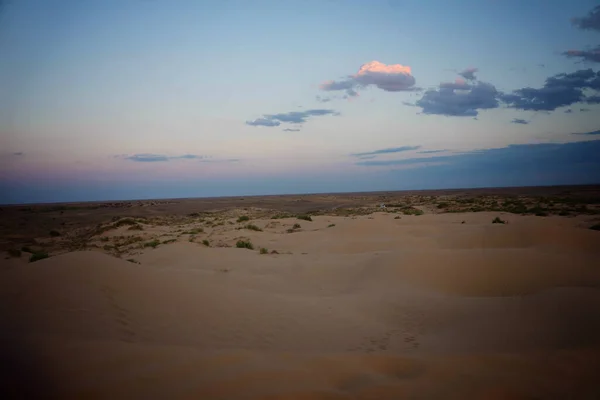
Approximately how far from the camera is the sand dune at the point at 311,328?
3.84 metres

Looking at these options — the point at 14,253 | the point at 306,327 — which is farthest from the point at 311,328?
the point at 14,253

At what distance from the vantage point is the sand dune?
3.84m

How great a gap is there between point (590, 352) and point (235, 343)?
459 cm

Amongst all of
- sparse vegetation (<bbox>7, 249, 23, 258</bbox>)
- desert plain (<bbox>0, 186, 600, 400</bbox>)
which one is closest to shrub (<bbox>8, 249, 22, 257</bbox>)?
sparse vegetation (<bbox>7, 249, 23, 258</bbox>)

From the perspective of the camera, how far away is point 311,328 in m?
6.20

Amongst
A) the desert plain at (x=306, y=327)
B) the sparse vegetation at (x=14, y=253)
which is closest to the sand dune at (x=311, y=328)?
the desert plain at (x=306, y=327)

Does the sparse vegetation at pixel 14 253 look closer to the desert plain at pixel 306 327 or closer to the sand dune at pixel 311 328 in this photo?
the desert plain at pixel 306 327

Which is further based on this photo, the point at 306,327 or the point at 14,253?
the point at 14,253

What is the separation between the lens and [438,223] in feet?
65.5

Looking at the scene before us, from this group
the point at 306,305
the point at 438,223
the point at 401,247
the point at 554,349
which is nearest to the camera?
the point at 554,349

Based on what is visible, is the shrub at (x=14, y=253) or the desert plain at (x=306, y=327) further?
the shrub at (x=14, y=253)

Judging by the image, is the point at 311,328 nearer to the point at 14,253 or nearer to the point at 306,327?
the point at 306,327

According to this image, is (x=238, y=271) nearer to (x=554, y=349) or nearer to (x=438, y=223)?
(x=554, y=349)

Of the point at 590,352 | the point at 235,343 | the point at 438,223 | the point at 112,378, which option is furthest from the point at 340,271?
the point at 438,223
